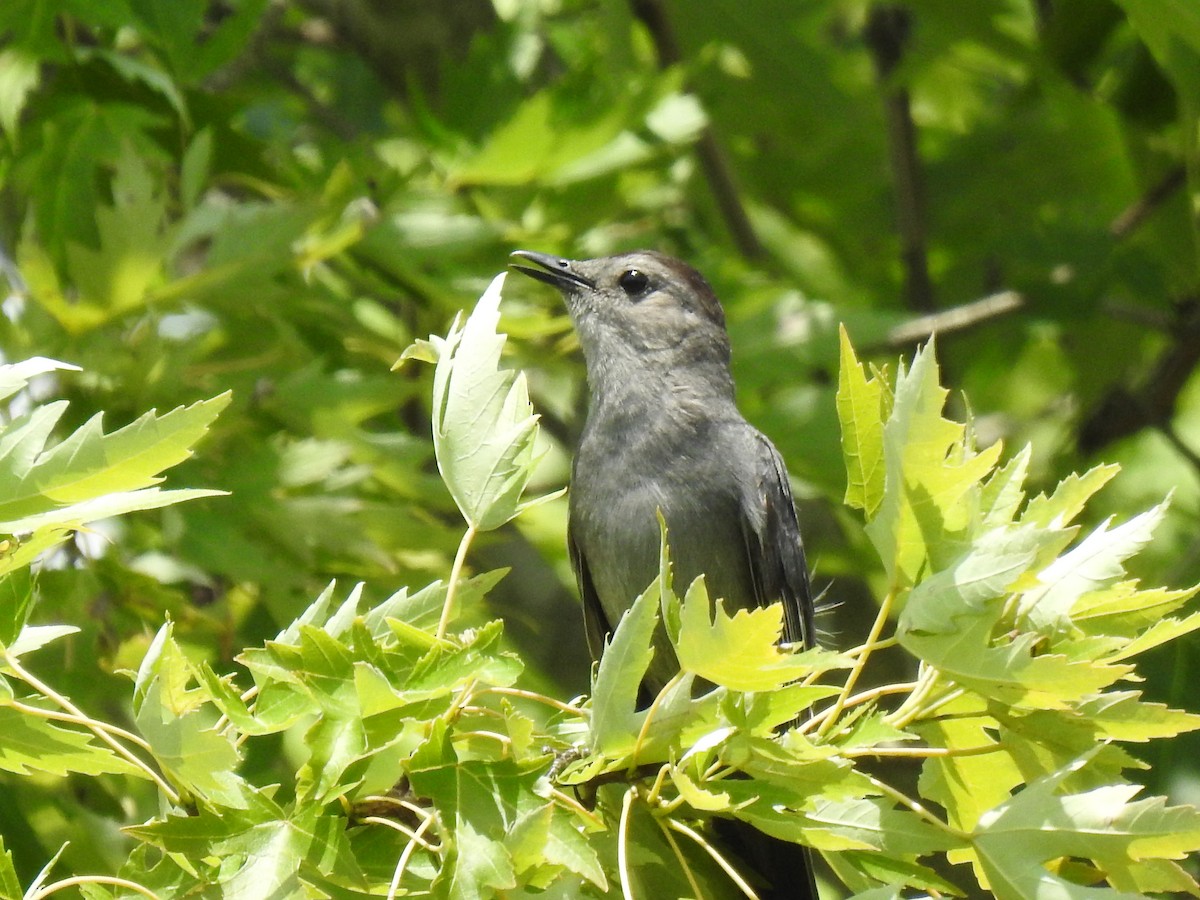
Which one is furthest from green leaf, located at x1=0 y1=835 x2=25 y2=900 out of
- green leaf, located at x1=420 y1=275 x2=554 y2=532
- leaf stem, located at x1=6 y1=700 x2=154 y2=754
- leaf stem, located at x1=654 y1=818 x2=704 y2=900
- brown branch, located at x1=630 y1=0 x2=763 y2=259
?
brown branch, located at x1=630 y1=0 x2=763 y2=259

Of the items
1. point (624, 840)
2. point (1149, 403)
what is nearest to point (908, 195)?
point (1149, 403)

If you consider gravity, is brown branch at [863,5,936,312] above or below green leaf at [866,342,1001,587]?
below

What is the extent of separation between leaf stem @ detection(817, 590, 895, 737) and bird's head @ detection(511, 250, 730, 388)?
269 centimetres

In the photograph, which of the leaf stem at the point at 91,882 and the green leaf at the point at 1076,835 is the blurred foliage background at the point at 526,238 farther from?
the green leaf at the point at 1076,835

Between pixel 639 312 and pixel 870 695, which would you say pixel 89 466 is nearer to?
pixel 870 695

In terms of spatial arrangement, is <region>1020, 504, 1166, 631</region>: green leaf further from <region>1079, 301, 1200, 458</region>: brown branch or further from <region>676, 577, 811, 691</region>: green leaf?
<region>1079, 301, 1200, 458</region>: brown branch

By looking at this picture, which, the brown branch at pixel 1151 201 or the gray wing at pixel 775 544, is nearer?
the gray wing at pixel 775 544

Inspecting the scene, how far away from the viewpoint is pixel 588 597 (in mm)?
4801

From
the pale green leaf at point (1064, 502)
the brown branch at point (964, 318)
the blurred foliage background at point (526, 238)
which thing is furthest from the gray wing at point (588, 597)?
the pale green leaf at point (1064, 502)

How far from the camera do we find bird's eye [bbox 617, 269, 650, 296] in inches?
207

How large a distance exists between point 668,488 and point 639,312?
89 cm

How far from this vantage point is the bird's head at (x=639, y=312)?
5062mm

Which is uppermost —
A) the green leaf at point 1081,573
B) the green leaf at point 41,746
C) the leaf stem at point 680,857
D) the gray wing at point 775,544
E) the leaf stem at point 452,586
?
the green leaf at point 1081,573

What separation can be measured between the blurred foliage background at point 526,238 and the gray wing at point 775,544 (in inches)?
27.9
